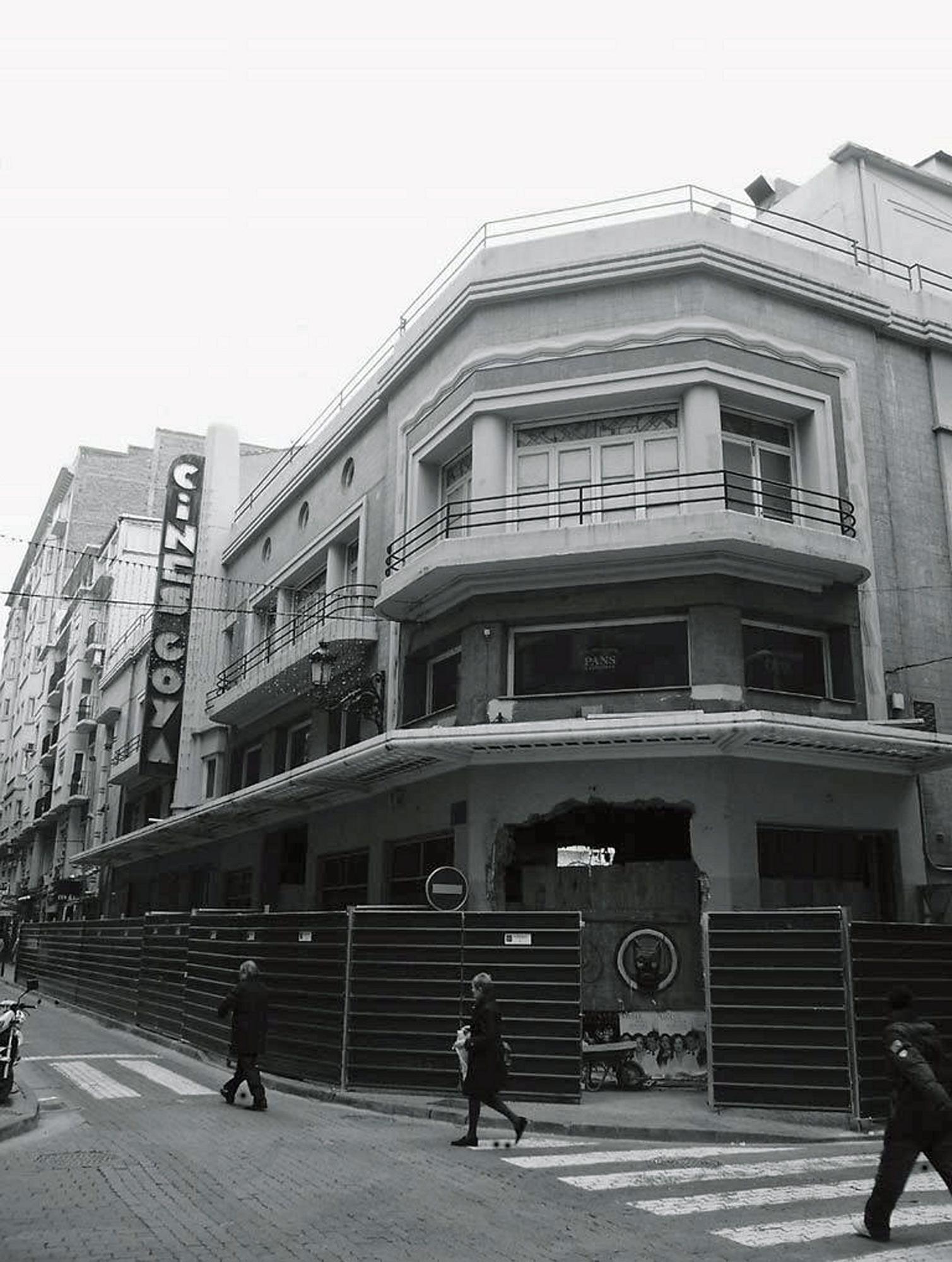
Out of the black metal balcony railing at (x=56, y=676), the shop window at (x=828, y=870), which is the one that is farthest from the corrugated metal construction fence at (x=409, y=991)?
the black metal balcony railing at (x=56, y=676)

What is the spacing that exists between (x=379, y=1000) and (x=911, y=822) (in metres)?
8.97

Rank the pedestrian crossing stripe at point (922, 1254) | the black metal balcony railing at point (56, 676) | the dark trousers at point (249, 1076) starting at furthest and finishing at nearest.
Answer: the black metal balcony railing at point (56, 676), the dark trousers at point (249, 1076), the pedestrian crossing stripe at point (922, 1254)

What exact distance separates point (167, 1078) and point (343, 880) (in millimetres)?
7277

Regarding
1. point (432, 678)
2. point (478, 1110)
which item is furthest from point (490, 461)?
point (478, 1110)

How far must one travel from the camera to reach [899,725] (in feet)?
54.0

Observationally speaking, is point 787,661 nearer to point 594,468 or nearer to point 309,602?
point 594,468

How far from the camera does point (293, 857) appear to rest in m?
23.6

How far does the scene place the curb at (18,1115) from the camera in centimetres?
979

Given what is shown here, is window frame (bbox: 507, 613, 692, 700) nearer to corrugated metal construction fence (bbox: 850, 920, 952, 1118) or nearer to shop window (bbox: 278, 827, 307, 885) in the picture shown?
corrugated metal construction fence (bbox: 850, 920, 952, 1118)

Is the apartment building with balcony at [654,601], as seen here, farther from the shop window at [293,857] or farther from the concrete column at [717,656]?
the shop window at [293,857]

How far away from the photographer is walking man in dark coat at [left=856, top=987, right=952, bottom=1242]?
21.8ft

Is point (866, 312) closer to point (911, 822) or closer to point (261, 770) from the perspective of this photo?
point (911, 822)

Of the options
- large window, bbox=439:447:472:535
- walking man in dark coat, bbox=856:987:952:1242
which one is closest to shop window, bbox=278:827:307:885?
large window, bbox=439:447:472:535

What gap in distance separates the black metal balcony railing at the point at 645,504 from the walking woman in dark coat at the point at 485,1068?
8040 mm
